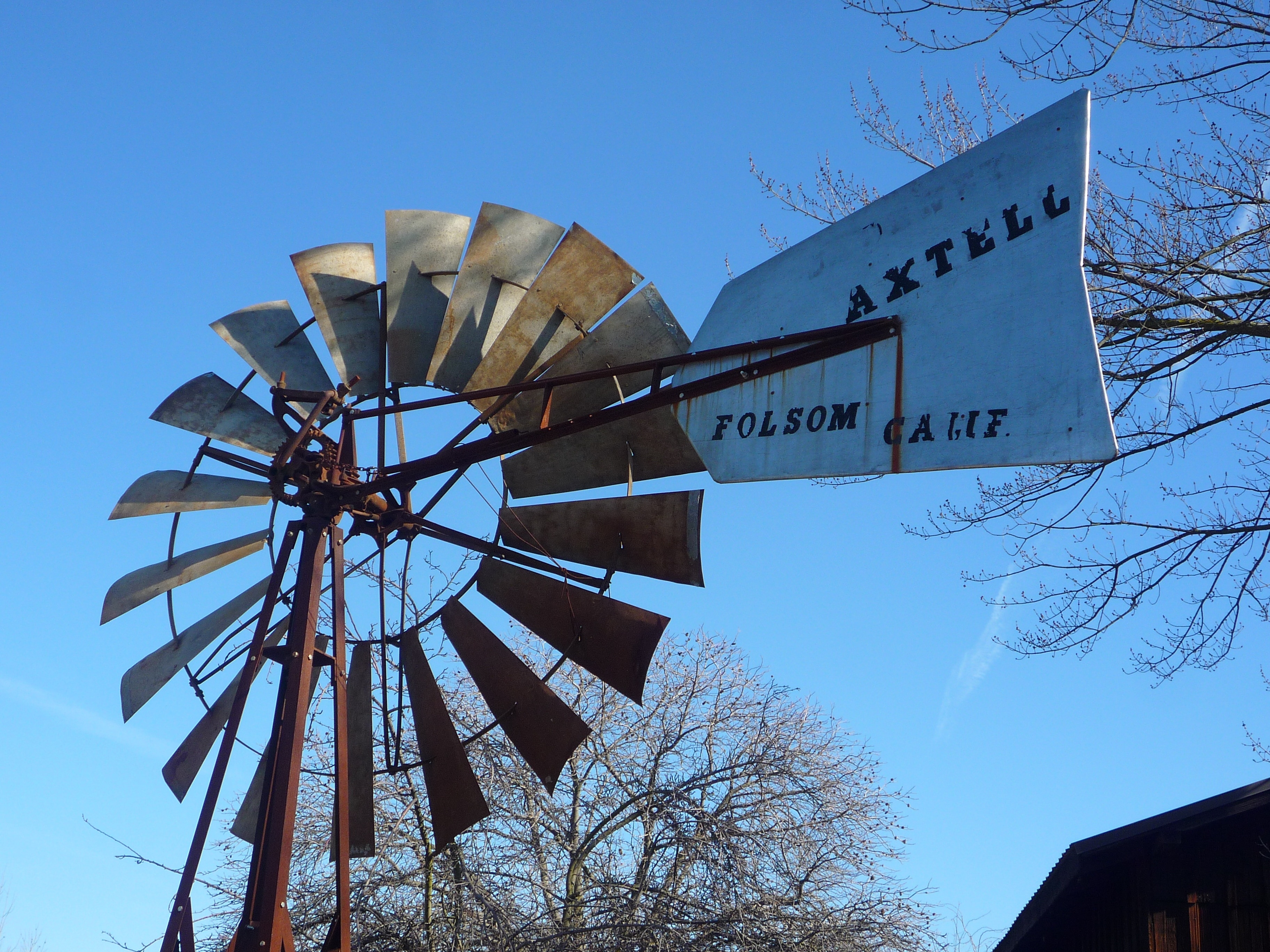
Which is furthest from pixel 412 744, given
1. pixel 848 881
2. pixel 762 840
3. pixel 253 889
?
pixel 253 889

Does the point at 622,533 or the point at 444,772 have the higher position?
the point at 622,533

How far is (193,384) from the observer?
5.50 meters

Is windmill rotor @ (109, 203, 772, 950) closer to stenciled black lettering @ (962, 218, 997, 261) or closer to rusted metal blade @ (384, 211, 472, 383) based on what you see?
rusted metal blade @ (384, 211, 472, 383)

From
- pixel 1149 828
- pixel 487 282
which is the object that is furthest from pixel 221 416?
pixel 1149 828

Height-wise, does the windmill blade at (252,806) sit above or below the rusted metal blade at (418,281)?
below

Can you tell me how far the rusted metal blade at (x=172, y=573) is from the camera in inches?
218

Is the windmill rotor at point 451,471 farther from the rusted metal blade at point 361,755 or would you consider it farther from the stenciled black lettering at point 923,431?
the stenciled black lettering at point 923,431

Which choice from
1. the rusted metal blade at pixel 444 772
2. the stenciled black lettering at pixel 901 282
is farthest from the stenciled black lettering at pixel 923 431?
the rusted metal blade at pixel 444 772

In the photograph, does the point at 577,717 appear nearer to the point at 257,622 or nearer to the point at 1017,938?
the point at 257,622

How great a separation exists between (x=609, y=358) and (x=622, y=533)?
2.60 ft

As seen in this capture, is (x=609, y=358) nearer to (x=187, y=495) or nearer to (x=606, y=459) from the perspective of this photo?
(x=606, y=459)

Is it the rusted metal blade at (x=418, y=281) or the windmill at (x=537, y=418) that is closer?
the windmill at (x=537, y=418)

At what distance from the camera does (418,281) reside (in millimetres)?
5754

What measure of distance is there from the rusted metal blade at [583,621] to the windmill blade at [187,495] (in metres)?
1.11
